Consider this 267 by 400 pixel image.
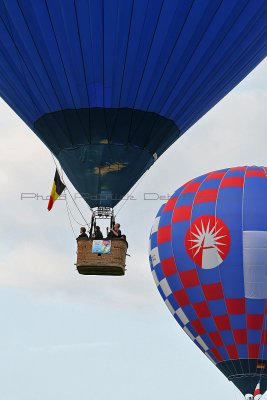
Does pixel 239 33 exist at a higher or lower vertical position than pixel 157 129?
higher

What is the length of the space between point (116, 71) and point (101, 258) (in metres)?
2.79

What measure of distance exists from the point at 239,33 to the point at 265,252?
8096mm

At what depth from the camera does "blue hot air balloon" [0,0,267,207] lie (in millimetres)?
13961

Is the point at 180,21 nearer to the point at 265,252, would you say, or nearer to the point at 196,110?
the point at 196,110

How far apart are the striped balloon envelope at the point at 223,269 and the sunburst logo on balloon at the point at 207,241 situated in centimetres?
1

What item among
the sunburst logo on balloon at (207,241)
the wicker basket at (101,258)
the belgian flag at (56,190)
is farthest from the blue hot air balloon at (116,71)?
the sunburst logo on balloon at (207,241)

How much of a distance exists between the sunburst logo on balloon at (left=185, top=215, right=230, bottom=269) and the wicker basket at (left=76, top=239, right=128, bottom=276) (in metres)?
7.28

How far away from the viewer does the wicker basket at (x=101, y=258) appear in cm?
1456

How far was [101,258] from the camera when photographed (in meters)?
14.6

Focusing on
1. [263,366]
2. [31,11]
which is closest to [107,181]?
[31,11]

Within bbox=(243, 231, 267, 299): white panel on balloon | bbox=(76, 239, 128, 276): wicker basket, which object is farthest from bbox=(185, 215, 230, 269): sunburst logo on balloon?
bbox=(76, 239, 128, 276): wicker basket

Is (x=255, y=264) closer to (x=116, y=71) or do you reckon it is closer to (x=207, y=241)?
(x=207, y=241)

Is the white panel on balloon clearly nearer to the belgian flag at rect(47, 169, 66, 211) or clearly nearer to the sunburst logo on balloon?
the sunburst logo on balloon

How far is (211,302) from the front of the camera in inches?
859
